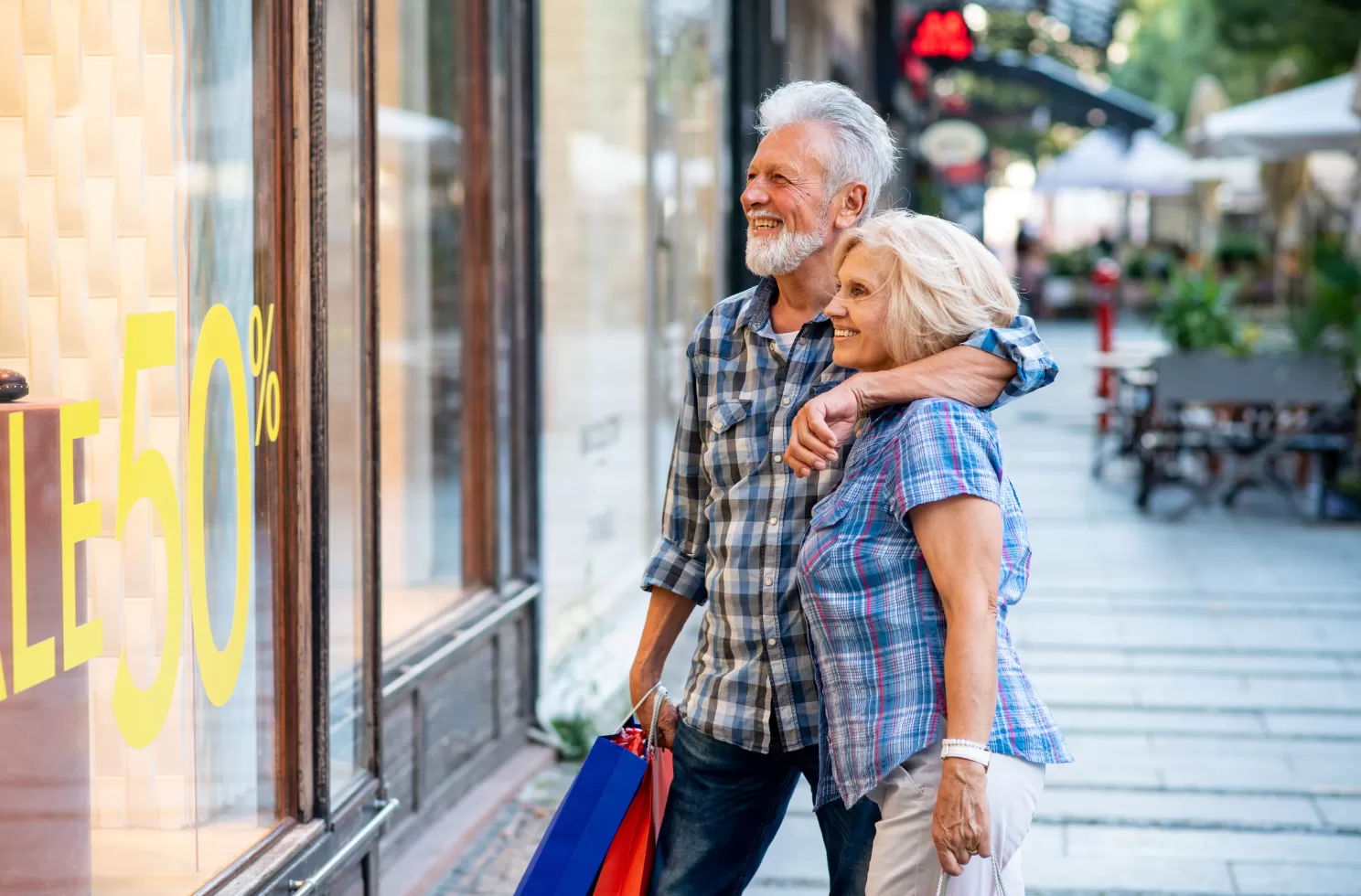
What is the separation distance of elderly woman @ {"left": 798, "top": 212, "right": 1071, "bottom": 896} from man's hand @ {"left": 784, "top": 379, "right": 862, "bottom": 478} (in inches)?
2.7

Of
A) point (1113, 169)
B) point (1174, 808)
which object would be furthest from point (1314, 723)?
point (1113, 169)

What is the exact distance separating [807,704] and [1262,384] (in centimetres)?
859

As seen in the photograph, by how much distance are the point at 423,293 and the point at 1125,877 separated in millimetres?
2828

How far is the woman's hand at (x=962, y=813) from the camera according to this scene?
211 centimetres

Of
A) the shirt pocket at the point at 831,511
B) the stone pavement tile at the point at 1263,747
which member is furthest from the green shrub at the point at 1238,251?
the shirt pocket at the point at 831,511

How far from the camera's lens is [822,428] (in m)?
2.20

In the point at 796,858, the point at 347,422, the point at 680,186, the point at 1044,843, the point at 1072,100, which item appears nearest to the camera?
the point at 347,422

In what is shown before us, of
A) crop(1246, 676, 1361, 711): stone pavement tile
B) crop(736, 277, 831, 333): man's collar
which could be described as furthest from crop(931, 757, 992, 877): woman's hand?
crop(1246, 676, 1361, 711): stone pavement tile

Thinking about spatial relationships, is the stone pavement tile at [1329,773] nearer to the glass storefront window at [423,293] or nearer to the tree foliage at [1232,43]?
the glass storefront window at [423,293]

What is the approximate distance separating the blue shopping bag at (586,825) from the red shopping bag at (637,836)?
0.13 feet

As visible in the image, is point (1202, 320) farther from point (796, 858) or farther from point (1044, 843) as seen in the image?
point (796, 858)

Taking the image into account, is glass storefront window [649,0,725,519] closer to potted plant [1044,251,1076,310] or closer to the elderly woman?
the elderly woman

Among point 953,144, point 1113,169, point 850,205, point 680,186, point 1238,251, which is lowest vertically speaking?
point 850,205

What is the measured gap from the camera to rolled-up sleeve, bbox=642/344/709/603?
2637 mm
